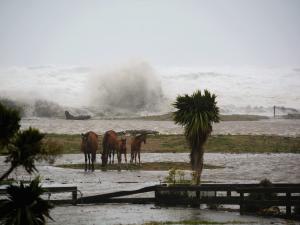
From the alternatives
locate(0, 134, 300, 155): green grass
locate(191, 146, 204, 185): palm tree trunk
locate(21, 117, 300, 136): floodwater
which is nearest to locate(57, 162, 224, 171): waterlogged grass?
locate(0, 134, 300, 155): green grass

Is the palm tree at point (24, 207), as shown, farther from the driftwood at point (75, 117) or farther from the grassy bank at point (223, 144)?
the driftwood at point (75, 117)

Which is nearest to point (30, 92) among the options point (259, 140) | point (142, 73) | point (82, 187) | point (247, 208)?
point (142, 73)

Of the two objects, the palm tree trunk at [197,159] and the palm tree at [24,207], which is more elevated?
the palm tree trunk at [197,159]

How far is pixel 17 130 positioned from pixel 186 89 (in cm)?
16375

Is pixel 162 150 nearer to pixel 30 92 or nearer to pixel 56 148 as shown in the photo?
pixel 56 148

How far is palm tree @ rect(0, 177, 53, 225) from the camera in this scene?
19.8m

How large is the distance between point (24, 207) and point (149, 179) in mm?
25565

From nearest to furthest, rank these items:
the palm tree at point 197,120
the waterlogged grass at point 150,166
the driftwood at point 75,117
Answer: the palm tree at point 197,120 < the waterlogged grass at point 150,166 < the driftwood at point 75,117

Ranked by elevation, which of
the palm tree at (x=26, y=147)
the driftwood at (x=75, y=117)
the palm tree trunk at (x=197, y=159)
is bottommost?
the palm tree trunk at (x=197, y=159)

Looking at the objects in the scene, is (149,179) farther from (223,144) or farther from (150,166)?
(223,144)

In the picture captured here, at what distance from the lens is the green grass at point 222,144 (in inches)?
2685

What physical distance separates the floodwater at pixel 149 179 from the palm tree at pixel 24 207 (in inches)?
387

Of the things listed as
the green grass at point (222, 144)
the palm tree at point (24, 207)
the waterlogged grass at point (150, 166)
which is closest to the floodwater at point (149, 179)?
the waterlogged grass at point (150, 166)

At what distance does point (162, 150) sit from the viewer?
222ft
